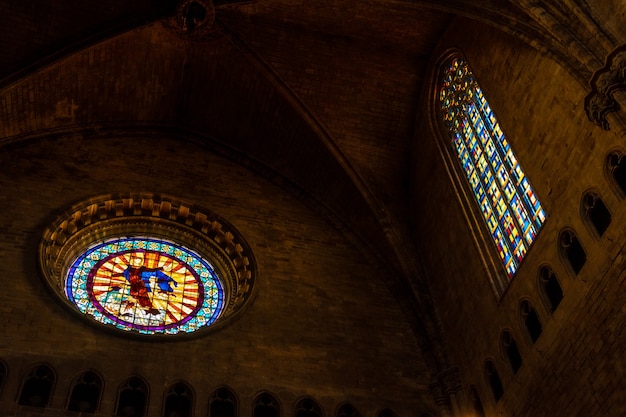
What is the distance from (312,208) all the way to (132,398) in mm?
6379

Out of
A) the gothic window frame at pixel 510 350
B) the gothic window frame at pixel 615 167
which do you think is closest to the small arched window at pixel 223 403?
the gothic window frame at pixel 510 350

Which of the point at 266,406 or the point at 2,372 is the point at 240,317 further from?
the point at 2,372

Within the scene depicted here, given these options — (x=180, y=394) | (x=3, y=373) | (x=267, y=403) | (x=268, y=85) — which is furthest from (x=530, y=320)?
(x=3, y=373)

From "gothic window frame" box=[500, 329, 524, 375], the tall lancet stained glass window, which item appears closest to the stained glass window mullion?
the tall lancet stained glass window

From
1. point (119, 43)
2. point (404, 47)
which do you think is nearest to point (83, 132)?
point (119, 43)

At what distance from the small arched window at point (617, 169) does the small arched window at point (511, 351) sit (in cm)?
300

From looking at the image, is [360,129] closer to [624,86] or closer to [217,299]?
[217,299]

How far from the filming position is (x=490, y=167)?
12891 millimetres

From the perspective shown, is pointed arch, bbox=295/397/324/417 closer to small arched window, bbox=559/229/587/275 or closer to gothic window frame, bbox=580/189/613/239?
small arched window, bbox=559/229/587/275

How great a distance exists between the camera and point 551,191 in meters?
10.8

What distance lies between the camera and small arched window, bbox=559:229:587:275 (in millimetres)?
9972

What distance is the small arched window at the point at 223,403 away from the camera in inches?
445

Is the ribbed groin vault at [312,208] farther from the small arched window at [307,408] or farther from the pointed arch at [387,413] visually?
the pointed arch at [387,413]

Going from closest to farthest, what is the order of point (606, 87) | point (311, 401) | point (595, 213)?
1. point (606, 87)
2. point (595, 213)
3. point (311, 401)
